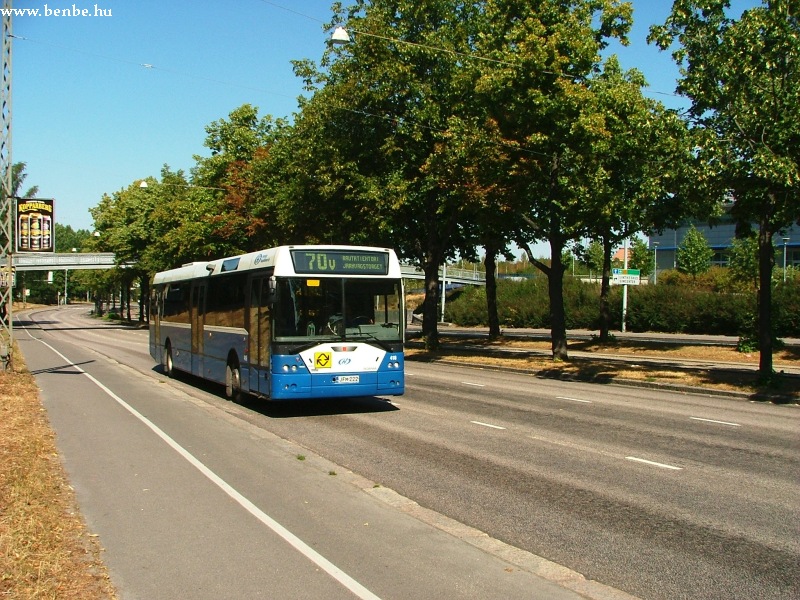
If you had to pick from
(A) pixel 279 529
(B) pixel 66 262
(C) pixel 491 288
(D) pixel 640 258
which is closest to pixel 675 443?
(A) pixel 279 529

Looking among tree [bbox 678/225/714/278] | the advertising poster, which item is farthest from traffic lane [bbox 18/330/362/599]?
tree [bbox 678/225/714/278]

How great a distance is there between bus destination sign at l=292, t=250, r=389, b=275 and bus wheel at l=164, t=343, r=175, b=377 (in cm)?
1013

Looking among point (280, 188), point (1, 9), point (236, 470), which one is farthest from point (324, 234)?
point (236, 470)

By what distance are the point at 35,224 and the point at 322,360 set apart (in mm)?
10232

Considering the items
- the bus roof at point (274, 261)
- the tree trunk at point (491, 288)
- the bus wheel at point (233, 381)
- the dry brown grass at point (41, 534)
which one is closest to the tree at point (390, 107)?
the tree trunk at point (491, 288)

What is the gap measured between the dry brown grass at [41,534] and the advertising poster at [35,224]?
10.4m

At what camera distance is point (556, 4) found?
78.2ft

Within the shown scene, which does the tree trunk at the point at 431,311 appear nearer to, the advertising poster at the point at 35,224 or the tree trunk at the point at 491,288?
the tree trunk at the point at 491,288

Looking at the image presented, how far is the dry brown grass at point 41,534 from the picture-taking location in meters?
5.10

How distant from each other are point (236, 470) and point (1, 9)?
14.5m

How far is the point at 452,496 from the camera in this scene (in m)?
8.18

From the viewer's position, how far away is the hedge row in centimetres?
4016

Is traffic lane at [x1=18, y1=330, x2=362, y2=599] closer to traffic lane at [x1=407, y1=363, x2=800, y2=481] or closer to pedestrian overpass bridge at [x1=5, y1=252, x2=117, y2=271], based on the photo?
traffic lane at [x1=407, y1=363, x2=800, y2=481]

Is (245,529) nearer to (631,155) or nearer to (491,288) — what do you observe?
(631,155)
